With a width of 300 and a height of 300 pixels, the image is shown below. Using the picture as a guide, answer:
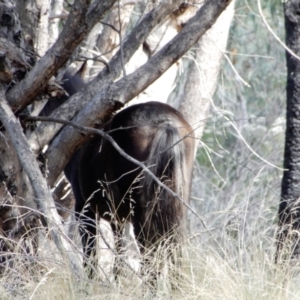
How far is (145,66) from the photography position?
4.00m

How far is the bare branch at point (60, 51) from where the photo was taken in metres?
3.78

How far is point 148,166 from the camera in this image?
439cm

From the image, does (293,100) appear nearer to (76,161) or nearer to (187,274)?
(187,274)

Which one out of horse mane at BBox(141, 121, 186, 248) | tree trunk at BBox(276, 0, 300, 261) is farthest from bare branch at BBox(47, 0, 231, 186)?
tree trunk at BBox(276, 0, 300, 261)

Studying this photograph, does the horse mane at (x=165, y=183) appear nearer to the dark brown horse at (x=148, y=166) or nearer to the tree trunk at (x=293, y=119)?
the dark brown horse at (x=148, y=166)

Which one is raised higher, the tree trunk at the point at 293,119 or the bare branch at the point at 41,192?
the tree trunk at the point at 293,119

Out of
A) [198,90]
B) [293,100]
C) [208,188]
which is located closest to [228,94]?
[208,188]

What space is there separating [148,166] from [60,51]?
0.92 metres

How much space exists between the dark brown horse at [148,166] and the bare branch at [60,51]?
54 centimetres

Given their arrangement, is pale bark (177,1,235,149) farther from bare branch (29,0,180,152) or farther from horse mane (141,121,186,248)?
bare branch (29,0,180,152)

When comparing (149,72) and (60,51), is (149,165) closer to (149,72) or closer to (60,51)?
(149,72)

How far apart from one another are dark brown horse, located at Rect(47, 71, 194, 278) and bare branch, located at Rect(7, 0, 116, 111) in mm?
535

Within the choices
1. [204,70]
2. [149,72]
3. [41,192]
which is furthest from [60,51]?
[204,70]

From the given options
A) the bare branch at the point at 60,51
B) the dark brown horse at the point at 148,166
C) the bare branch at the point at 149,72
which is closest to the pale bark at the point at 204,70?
the dark brown horse at the point at 148,166
